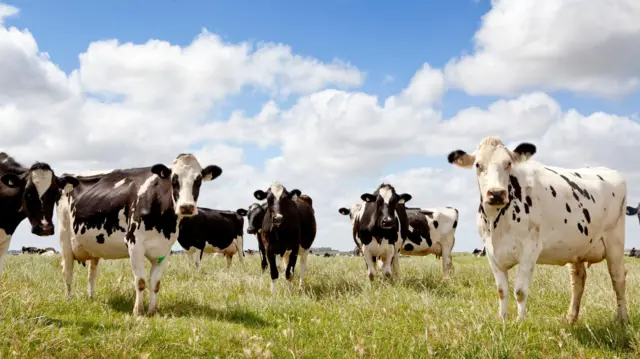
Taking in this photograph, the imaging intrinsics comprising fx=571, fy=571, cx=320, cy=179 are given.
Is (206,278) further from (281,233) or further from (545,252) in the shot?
(545,252)

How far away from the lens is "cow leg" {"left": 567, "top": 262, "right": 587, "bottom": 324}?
8663mm

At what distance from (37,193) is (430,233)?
12701mm

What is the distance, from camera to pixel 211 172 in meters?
10.3

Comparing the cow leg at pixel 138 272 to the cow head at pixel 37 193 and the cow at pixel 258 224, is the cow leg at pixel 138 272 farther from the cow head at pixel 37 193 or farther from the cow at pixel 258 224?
the cow at pixel 258 224

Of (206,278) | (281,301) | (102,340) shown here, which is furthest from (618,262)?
(206,278)

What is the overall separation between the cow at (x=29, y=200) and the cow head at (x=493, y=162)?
20.1 feet

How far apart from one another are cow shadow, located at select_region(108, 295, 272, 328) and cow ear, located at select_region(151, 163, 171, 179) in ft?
7.34

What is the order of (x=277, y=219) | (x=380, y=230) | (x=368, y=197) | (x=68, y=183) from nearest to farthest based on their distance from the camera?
1. (x=68, y=183)
2. (x=277, y=219)
3. (x=380, y=230)
4. (x=368, y=197)

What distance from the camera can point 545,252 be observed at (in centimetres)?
785

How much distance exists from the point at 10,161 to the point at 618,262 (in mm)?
9798

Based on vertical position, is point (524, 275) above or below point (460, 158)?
below

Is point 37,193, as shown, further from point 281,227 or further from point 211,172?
point 281,227

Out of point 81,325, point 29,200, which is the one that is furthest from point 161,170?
point 81,325

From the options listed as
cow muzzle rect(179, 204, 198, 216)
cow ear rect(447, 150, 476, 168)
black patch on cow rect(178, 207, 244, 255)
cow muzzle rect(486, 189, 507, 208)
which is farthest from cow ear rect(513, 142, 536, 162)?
black patch on cow rect(178, 207, 244, 255)
